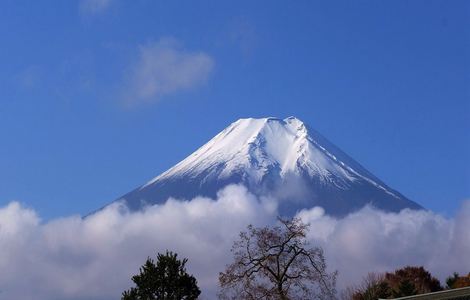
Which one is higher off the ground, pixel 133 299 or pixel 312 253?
pixel 133 299

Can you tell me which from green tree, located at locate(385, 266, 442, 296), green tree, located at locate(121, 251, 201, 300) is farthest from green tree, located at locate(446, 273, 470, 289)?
green tree, located at locate(121, 251, 201, 300)

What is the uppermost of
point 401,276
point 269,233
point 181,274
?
point 401,276

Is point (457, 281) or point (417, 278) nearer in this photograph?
point (457, 281)

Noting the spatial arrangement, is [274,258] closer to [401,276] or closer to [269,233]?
[269,233]

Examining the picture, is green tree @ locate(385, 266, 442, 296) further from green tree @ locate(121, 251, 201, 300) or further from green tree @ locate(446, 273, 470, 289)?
green tree @ locate(121, 251, 201, 300)

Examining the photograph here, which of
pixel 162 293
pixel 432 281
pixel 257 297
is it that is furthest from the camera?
pixel 432 281

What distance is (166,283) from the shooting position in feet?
174

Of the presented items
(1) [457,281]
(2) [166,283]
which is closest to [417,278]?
(1) [457,281]

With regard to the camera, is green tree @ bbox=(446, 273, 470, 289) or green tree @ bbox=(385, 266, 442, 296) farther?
green tree @ bbox=(385, 266, 442, 296)

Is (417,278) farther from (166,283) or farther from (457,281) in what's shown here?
→ (166,283)

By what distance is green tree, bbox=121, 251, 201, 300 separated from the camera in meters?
53.1

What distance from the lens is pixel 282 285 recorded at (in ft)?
124

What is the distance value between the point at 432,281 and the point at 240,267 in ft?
187

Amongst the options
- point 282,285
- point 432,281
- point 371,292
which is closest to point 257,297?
point 282,285
